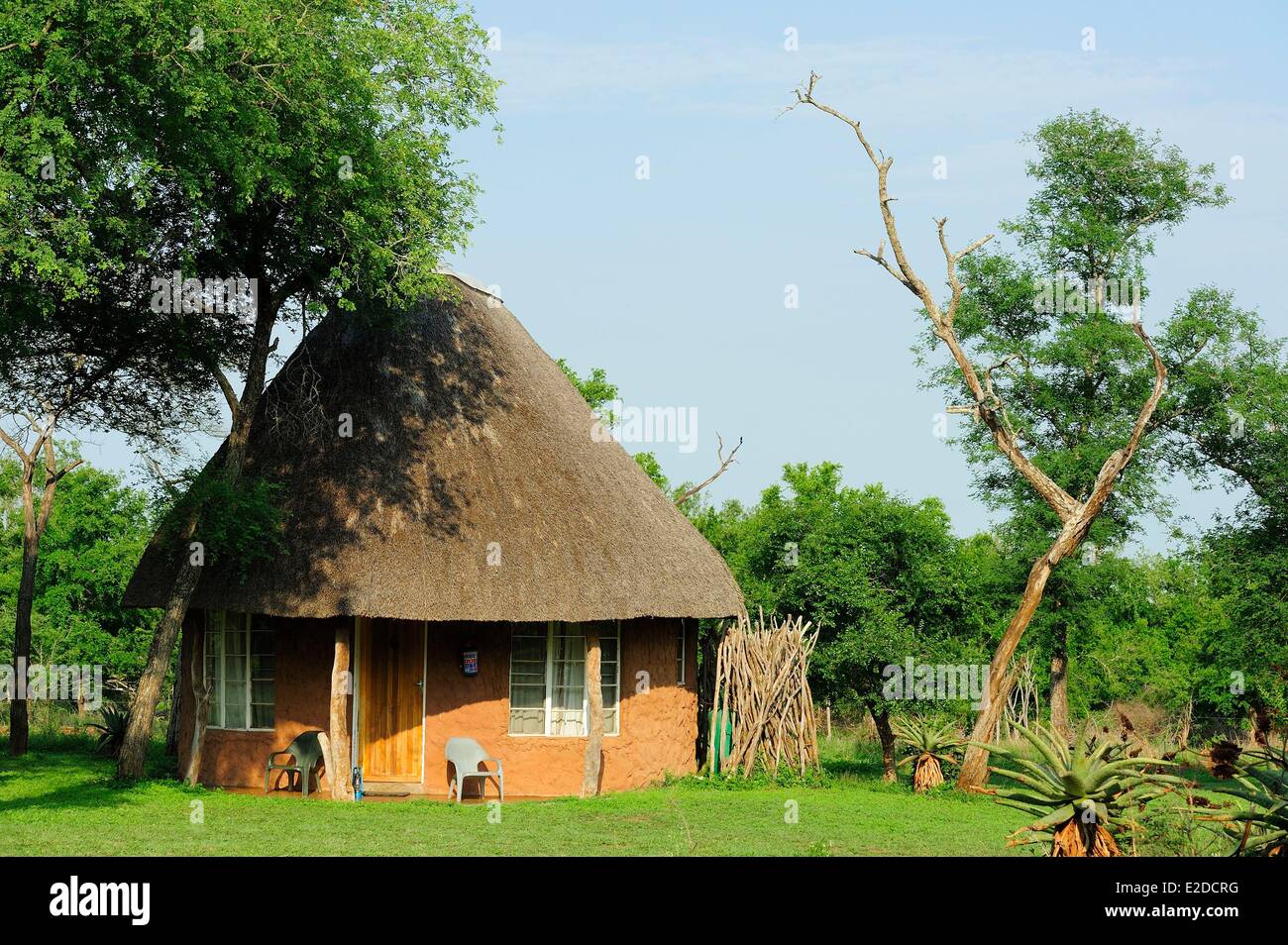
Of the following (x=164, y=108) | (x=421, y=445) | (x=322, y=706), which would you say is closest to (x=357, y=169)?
(x=164, y=108)

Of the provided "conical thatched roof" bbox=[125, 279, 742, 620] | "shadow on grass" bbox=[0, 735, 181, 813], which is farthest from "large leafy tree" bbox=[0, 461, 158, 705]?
"conical thatched roof" bbox=[125, 279, 742, 620]

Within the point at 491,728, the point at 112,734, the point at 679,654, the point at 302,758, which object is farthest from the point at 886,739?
the point at 112,734

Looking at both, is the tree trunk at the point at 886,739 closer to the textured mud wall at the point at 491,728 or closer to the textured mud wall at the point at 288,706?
the textured mud wall at the point at 491,728

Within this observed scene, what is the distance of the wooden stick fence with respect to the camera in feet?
63.4

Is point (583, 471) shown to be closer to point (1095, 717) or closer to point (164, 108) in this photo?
point (164, 108)

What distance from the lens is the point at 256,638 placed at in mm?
17859

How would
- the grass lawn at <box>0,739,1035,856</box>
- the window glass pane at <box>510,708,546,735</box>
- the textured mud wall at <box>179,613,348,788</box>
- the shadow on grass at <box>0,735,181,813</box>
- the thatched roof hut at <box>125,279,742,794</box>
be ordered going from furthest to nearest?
the window glass pane at <box>510,708,546,735</box> < the textured mud wall at <box>179,613,348,788</box> < the thatched roof hut at <box>125,279,742,794</box> < the shadow on grass at <box>0,735,181,813</box> < the grass lawn at <box>0,739,1035,856</box>

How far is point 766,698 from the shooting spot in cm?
1934

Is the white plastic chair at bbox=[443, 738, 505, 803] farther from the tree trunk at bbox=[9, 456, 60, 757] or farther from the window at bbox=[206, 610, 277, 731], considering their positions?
the tree trunk at bbox=[9, 456, 60, 757]

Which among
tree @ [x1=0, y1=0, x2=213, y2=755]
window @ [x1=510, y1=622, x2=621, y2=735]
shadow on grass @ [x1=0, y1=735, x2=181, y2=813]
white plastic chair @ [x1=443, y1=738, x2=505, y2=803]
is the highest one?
tree @ [x1=0, y1=0, x2=213, y2=755]

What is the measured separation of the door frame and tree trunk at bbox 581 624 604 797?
2097 mm

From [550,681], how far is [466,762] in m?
1.79
